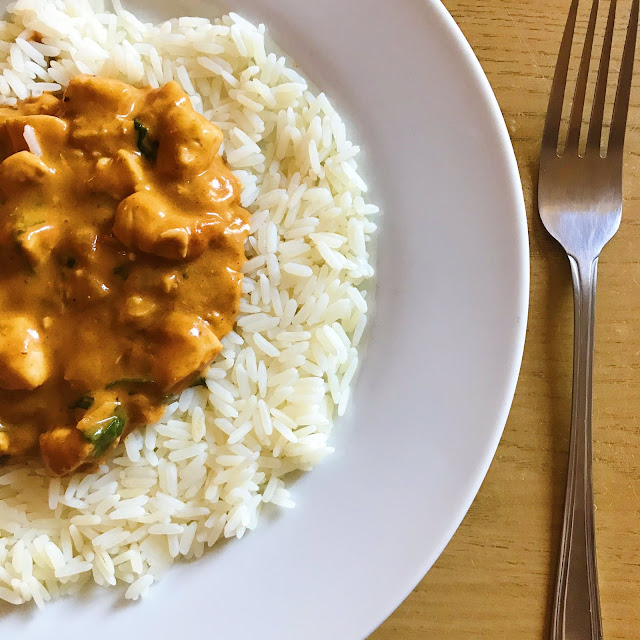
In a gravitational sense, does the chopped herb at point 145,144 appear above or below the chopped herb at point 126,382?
above

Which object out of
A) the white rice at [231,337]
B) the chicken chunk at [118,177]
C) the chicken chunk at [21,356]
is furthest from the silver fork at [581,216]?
the chicken chunk at [21,356]

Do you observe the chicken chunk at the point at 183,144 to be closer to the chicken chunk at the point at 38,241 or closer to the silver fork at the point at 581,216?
the chicken chunk at the point at 38,241

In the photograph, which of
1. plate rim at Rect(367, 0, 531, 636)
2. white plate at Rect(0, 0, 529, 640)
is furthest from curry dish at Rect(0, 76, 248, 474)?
plate rim at Rect(367, 0, 531, 636)

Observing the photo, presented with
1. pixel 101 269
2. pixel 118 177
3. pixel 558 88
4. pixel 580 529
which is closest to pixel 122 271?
pixel 101 269

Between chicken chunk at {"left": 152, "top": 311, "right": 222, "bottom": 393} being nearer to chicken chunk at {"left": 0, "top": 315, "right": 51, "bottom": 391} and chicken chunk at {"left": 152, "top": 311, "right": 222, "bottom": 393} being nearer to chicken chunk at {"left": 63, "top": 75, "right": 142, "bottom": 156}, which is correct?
chicken chunk at {"left": 0, "top": 315, "right": 51, "bottom": 391}

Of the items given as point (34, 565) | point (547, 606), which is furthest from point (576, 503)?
point (34, 565)

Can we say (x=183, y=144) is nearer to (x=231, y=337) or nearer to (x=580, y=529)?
(x=231, y=337)
